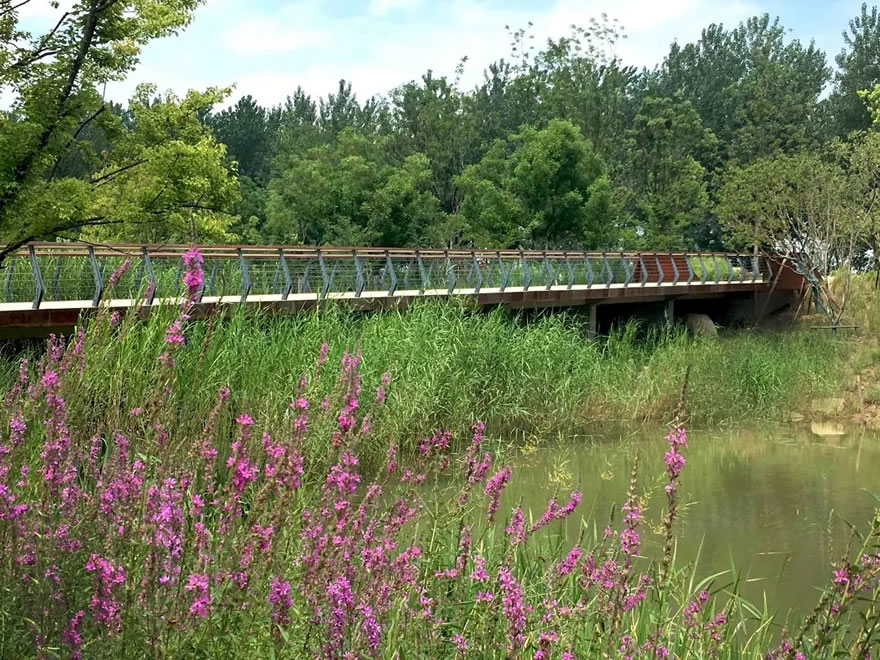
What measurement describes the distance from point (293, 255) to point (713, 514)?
26.5ft

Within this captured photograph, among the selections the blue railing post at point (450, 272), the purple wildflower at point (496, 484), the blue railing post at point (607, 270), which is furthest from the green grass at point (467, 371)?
the blue railing post at point (607, 270)

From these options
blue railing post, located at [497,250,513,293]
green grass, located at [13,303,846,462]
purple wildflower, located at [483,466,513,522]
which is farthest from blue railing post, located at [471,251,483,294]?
purple wildflower, located at [483,466,513,522]

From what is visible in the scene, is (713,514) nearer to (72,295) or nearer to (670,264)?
(72,295)

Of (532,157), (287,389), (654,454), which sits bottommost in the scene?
(654,454)

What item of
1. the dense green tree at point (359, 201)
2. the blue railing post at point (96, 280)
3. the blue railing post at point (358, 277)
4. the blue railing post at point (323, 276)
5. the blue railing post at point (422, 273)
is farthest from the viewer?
the dense green tree at point (359, 201)

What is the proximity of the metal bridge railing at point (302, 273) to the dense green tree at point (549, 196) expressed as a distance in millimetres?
6538

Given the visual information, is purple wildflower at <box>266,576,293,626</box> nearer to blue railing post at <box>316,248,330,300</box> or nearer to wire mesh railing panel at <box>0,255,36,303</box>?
wire mesh railing panel at <box>0,255,36,303</box>

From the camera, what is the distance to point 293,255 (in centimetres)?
1482

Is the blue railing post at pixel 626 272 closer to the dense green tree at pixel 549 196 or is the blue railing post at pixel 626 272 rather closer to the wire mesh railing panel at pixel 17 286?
the dense green tree at pixel 549 196

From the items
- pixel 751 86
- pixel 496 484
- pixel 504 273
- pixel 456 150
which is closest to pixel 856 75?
pixel 751 86

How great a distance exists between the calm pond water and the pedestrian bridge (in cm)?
374

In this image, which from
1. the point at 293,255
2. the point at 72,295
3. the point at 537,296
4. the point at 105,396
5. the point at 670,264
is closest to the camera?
the point at 105,396

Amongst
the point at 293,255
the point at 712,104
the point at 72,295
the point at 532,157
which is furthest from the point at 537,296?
the point at 712,104

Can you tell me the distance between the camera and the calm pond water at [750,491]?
23.4 feet
